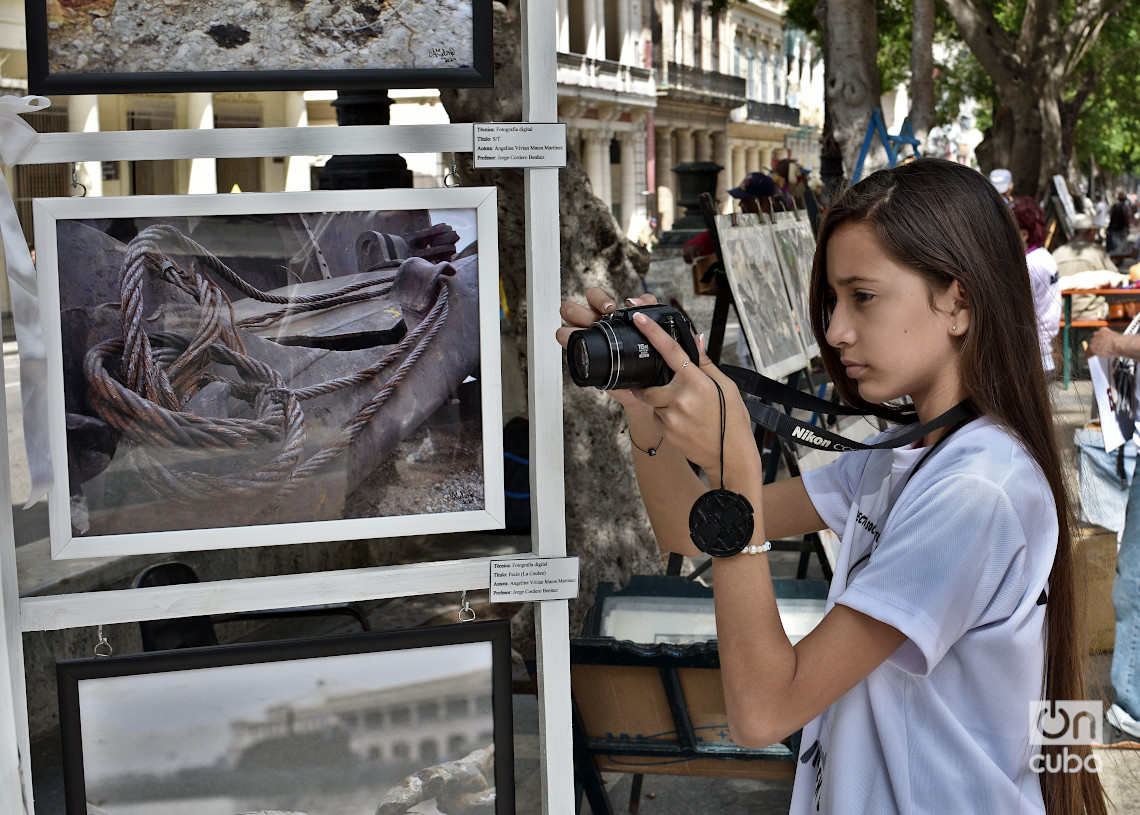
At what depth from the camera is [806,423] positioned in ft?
5.41

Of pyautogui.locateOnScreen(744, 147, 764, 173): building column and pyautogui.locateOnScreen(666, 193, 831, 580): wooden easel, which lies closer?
pyautogui.locateOnScreen(666, 193, 831, 580): wooden easel

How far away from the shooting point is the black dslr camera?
1446mm

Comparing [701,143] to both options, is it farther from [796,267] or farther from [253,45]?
[253,45]

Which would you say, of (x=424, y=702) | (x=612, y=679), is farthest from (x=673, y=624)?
(x=424, y=702)

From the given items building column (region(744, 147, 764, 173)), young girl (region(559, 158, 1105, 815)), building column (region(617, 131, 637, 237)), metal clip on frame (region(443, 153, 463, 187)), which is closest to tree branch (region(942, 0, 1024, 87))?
metal clip on frame (region(443, 153, 463, 187))

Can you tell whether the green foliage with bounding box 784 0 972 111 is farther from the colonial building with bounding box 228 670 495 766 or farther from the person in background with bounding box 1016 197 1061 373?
the colonial building with bounding box 228 670 495 766

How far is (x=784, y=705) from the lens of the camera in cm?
138

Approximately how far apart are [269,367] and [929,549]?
40.7 inches

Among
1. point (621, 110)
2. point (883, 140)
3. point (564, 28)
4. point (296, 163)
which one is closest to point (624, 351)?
point (883, 140)

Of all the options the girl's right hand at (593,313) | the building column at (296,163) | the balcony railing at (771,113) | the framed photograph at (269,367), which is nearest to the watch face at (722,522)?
the girl's right hand at (593,313)

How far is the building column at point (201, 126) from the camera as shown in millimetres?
19250

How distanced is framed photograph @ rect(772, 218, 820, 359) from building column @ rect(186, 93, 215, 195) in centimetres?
1593

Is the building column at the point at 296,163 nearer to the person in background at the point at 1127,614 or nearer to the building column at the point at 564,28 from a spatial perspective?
the building column at the point at 564,28

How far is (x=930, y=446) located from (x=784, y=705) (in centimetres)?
39
